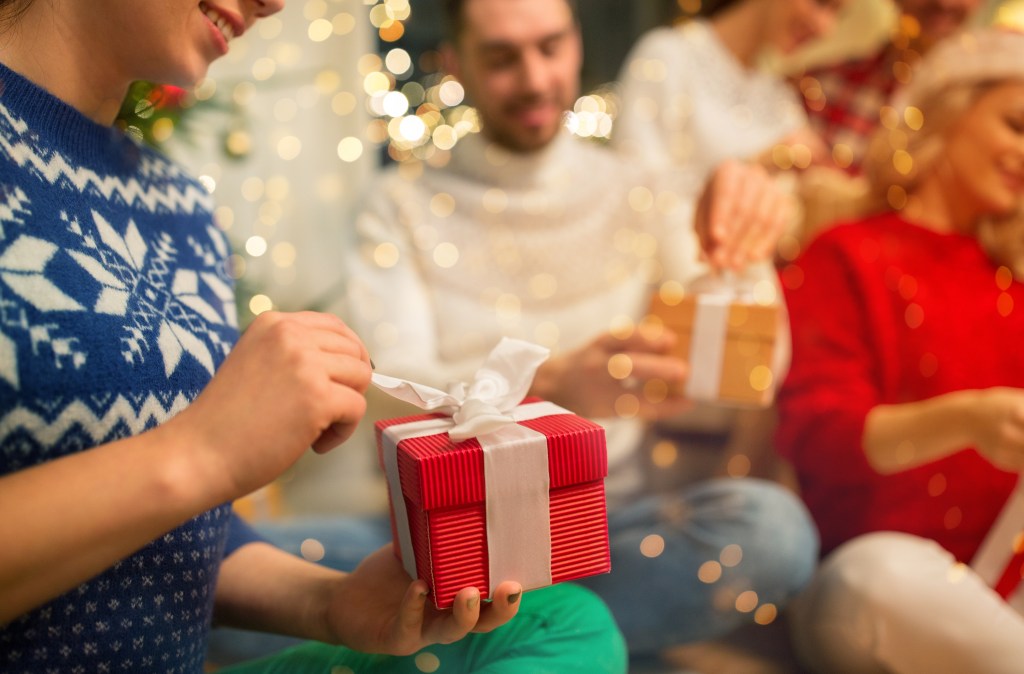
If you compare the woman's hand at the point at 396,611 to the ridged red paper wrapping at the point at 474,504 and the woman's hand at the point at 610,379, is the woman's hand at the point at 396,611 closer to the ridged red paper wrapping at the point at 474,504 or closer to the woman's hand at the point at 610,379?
the ridged red paper wrapping at the point at 474,504

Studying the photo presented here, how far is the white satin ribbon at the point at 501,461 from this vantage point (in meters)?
0.44

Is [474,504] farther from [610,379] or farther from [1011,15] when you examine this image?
[1011,15]

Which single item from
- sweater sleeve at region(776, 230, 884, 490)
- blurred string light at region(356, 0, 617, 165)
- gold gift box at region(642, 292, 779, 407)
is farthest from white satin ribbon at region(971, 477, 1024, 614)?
blurred string light at region(356, 0, 617, 165)

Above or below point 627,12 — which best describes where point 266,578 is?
below

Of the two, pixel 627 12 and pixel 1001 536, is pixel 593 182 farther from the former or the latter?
pixel 1001 536

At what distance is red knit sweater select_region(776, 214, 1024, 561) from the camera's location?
0.79 meters

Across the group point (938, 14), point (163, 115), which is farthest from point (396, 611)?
point (938, 14)

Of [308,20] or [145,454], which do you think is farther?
[308,20]

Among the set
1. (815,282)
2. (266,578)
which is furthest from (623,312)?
(266,578)

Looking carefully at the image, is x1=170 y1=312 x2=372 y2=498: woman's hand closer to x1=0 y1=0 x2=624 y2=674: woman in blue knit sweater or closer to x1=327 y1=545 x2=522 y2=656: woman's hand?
x1=0 y1=0 x2=624 y2=674: woman in blue knit sweater

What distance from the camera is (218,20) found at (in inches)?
19.4

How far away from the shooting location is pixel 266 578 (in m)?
0.59

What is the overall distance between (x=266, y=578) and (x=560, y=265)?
1.88 feet

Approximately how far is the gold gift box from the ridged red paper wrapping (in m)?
0.31
